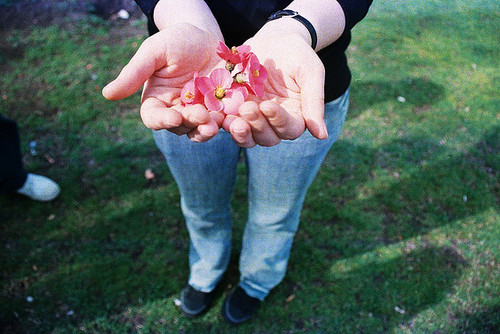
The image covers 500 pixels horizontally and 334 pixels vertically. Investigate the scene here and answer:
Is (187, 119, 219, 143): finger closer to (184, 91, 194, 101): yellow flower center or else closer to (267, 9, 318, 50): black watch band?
(184, 91, 194, 101): yellow flower center

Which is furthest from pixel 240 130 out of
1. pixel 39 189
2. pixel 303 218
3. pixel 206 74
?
pixel 39 189

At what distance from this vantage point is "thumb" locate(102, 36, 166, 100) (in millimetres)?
1157

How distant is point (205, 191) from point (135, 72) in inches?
28.6

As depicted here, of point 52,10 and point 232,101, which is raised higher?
point 232,101

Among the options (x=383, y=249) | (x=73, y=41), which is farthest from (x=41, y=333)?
(x=73, y=41)

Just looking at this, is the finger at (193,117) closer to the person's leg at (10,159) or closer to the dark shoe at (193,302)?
the dark shoe at (193,302)

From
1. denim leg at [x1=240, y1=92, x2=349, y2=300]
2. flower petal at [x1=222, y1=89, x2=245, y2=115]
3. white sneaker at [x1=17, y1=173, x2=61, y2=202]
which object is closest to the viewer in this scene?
flower petal at [x1=222, y1=89, x2=245, y2=115]

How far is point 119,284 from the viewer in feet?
8.02

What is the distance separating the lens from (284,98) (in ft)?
4.48

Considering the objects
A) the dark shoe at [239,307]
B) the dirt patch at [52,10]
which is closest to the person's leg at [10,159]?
the dark shoe at [239,307]

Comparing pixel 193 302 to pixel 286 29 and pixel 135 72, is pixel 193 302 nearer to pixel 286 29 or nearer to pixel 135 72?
pixel 135 72

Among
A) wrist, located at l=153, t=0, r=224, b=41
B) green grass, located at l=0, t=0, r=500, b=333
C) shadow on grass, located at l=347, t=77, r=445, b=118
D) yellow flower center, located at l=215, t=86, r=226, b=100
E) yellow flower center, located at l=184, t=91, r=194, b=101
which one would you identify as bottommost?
green grass, located at l=0, t=0, r=500, b=333

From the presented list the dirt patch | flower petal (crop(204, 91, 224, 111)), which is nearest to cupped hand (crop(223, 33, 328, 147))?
flower petal (crop(204, 91, 224, 111))

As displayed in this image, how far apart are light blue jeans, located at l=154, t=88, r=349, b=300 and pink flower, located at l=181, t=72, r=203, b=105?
9.7 inches
